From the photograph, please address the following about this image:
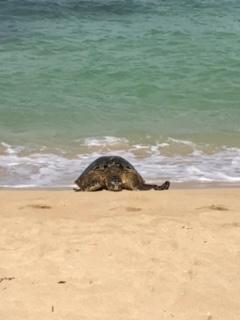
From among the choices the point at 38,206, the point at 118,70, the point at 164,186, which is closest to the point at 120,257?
the point at 38,206

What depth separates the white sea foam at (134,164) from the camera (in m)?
6.60

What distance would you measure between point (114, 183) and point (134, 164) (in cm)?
100

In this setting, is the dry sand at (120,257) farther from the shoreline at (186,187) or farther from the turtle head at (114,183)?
the shoreline at (186,187)

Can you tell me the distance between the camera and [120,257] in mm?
4125

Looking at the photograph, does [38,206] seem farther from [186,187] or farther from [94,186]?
[186,187]

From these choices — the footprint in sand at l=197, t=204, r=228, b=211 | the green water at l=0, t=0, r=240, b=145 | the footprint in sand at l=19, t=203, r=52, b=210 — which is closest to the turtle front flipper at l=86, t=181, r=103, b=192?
the footprint in sand at l=19, t=203, r=52, b=210

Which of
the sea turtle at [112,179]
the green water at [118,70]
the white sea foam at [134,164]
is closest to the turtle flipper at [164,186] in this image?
the sea turtle at [112,179]

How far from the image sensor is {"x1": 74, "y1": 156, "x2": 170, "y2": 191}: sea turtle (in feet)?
20.0

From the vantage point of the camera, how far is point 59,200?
5.57 m

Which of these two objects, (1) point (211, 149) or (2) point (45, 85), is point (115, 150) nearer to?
(1) point (211, 149)

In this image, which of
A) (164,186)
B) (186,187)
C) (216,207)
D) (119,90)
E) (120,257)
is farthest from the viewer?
(119,90)

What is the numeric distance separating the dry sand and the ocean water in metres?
1.22

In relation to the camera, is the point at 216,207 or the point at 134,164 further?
the point at 134,164

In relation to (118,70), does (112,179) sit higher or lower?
lower
